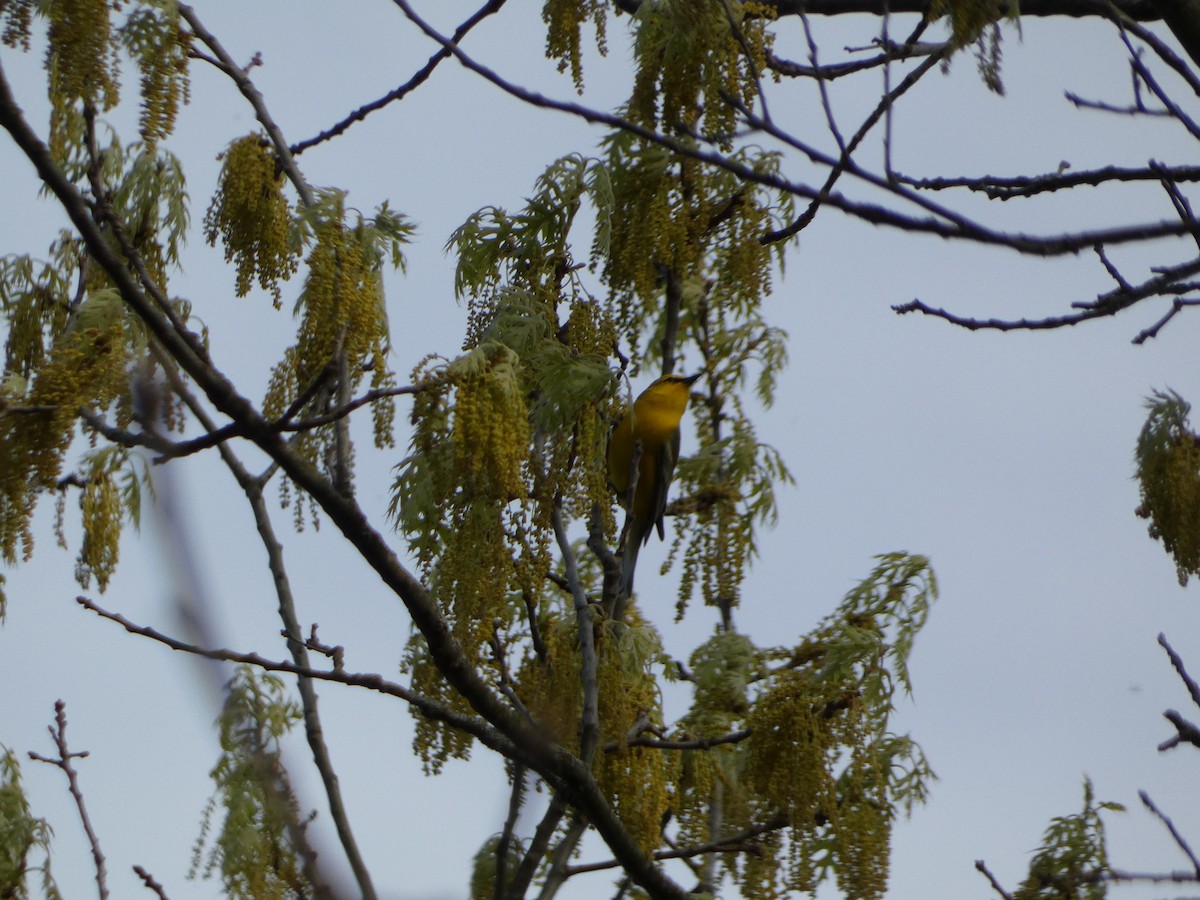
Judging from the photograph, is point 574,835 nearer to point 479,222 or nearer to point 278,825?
point 479,222

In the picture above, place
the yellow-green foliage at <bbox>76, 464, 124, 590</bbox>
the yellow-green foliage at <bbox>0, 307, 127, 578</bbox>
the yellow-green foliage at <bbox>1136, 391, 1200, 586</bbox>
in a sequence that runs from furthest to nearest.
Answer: the yellow-green foliage at <bbox>1136, 391, 1200, 586</bbox> < the yellow-green foliage at <bbox>76, 464, 124, 590</bbox> < the yellow-green foliage at <bbox>0, 307, 127, 578</bbox>

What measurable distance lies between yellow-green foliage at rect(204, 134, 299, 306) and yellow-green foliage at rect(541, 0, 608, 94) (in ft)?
3.88

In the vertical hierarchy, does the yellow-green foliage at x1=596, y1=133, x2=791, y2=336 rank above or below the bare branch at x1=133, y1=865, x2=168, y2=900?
above

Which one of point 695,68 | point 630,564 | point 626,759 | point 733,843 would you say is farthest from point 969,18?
point 630,564

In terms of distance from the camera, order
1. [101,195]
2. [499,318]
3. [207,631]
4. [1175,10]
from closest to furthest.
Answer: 1. [207,631]
2. [101,195]
3. [1175,10]
4. [499,318]

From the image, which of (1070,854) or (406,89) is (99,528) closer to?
(406,89)

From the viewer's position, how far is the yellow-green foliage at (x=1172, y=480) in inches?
213

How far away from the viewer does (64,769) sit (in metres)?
3.96

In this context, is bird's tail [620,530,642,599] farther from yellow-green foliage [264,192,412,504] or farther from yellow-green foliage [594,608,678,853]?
yellow-green foliage [264,192,412,504]

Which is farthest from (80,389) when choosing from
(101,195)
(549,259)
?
(549,259)

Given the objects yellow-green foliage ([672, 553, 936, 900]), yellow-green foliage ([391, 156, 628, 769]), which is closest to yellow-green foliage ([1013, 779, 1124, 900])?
yellow-green foliage ([672, 553, 936, 900])

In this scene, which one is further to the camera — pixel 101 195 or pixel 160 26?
pixel 160 26

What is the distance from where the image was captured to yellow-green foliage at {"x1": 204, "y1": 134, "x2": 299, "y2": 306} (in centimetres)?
413

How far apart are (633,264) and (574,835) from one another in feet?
6.49
